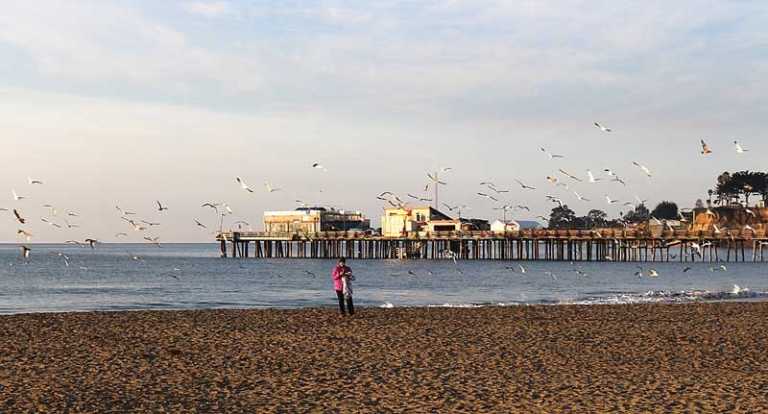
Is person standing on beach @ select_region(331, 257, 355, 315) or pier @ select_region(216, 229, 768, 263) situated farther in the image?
pier @ select_region(216, 229, 768, 263)

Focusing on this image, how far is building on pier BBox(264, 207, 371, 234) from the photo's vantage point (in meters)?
110

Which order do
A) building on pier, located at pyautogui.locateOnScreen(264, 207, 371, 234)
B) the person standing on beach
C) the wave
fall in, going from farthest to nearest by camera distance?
building on pier, located at pyautogui.locateOnScreen(264, 207, 371, 234) → the wave → the person standing on beach

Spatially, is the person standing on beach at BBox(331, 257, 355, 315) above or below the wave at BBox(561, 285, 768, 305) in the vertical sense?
above

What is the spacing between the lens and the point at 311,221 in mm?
110062

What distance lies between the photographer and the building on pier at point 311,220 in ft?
361

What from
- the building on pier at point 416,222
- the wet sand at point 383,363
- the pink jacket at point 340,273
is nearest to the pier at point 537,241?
the building on pier at point 416,222

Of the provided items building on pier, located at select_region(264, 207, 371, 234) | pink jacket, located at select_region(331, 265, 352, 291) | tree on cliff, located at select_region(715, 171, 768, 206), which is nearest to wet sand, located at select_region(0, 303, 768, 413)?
pink jacket, located at select_region(331, 265, 352, 291)

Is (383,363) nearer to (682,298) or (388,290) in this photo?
(682,298)

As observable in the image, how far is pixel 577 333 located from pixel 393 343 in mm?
4330

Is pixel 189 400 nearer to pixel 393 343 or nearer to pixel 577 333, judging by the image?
pixel 393 343

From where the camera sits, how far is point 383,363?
1495cm

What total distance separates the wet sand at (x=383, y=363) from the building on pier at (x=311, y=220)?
85.2 metres

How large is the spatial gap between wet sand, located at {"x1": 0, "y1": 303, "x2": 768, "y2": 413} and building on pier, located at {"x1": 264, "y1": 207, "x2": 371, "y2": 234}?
85.2 m

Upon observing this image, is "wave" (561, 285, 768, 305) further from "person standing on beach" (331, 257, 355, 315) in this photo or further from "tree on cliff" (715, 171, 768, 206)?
"tree on cliff" (715, 171, 768, 206)
